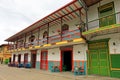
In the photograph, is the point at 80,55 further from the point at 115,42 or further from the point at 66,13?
the point at 66,13

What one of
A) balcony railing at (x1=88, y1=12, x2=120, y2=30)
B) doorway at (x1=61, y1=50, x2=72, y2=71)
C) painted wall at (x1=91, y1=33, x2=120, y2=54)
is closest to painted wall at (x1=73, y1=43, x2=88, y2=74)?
balcony railing at (x1=88, y1=12, x2=120, y2=30)

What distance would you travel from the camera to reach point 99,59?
1223cm

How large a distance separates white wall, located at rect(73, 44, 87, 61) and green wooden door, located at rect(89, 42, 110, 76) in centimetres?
82

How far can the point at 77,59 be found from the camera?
48.0 feet

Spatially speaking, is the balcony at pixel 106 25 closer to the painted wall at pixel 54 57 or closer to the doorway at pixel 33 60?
the painted wall at pixel 54 57

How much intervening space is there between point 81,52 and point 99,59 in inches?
94.5

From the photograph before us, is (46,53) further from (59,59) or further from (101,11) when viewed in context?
(101,11)

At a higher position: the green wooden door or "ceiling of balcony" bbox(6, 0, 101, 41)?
"ceiling of balcony" bbox(6, 0, 101, 41)

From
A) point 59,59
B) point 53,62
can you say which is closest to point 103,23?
point 59,59

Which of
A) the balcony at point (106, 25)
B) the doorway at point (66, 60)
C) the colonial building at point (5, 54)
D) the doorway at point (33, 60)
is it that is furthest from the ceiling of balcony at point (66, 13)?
the colonial building at point (5, 54)

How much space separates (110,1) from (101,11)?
3.85 ft

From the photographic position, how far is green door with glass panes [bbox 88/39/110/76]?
11.6m

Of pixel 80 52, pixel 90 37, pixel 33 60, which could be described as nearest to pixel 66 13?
pixel 90 37

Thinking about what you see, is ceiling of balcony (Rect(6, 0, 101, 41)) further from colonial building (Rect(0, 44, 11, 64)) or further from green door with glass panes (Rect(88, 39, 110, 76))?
colonial building (Rect(0, 44, 11, 64))
